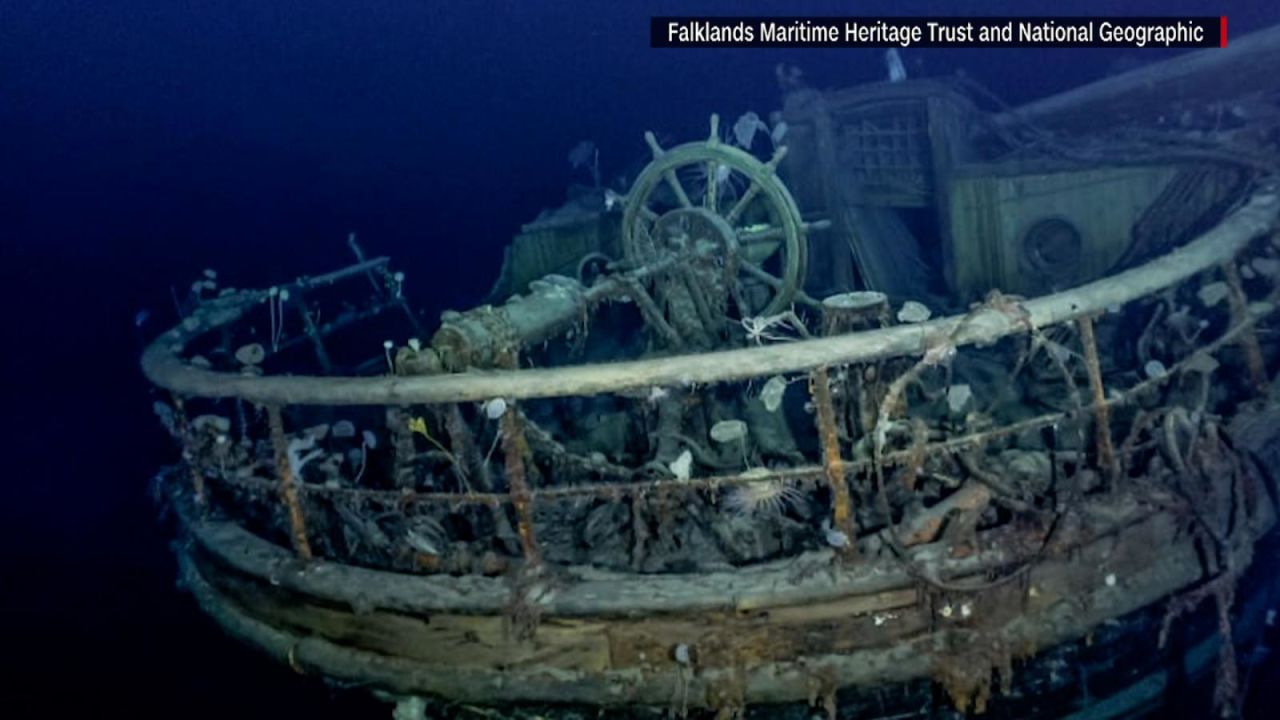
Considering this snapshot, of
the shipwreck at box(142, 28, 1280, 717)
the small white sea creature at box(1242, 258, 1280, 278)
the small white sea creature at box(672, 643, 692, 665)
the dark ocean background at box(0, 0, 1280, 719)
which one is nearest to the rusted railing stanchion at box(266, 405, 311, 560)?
the shipwreck at box(142, 28, 1280, 717)

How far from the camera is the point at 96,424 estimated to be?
49.5 feet

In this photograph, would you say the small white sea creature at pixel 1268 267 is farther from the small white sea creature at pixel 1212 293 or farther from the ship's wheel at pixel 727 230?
the ship's wheel at pixel 727 230

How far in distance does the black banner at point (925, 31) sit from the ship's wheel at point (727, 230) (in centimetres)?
76

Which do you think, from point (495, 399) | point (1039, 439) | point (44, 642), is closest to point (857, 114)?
point (1039, 439)

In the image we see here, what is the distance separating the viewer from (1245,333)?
165 inches

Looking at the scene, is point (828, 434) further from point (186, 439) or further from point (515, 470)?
point (186, 439)

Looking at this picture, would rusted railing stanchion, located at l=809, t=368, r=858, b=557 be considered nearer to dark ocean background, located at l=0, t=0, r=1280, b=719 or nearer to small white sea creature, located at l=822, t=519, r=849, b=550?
small white sea creature, located at l=822, t=519, r=849, b=550

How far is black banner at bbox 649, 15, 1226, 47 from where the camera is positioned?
538 cm

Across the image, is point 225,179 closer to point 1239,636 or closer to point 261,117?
point 261,117

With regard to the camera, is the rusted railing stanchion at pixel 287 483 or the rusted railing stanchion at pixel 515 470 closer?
the rusted railing stanchion at pixel 515 470

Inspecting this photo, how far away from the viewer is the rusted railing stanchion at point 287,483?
3.78 m

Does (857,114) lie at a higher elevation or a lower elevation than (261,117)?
lower

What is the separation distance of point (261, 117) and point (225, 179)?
8.28 metres

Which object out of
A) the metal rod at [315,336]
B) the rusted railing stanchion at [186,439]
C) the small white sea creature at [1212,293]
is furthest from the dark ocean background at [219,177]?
the small white sea creature at [1212,293]
